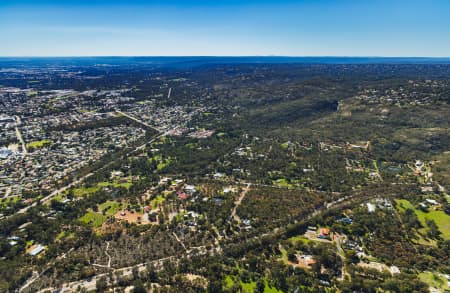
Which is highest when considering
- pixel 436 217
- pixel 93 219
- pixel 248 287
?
pixel 436 217

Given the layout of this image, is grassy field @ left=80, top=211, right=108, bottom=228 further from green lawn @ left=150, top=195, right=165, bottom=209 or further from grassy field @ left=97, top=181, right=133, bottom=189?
grassy field @ left=97, top=181, right=133, bottom=189

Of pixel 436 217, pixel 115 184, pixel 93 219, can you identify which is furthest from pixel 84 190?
pixel 436 217

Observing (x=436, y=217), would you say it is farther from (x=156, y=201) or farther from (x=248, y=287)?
(x=156, y=201)

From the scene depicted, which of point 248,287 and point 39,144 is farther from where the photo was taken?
point 39,144

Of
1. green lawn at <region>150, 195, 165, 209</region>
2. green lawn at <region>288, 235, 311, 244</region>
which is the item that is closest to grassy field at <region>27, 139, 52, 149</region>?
green lawn at <region>150, 195, 165, 209</region>

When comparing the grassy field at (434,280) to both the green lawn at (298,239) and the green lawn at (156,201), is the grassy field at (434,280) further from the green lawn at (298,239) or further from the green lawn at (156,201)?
the green lawn at (156,201)

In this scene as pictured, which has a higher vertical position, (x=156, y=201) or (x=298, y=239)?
(x=156, y=201)

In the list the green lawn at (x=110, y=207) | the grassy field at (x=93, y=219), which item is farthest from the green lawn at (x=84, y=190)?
the grassy field at (x=93, y=219)
